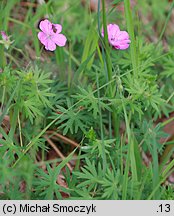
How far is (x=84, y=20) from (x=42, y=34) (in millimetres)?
1087

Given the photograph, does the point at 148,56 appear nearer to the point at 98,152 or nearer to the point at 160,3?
the point at 98,152

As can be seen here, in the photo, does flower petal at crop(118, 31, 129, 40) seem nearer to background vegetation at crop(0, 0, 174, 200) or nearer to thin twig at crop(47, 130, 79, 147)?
background vegetation at crop(0, 0, 174, 200)

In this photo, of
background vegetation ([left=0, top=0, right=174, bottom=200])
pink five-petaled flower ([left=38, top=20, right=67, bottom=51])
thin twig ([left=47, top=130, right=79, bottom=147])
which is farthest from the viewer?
thin twig ([left=47, top=130, right=79, bottom=147])

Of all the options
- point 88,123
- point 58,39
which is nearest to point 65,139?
point 88,123

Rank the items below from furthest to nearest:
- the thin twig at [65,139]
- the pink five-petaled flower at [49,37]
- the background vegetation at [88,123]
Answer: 1. the thin twig at [65,139]
2. the pink five-petaled flower at [49,37]
3. the background vegetation at [88,123]

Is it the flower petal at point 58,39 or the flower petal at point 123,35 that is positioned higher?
the flower petal at point 123,35

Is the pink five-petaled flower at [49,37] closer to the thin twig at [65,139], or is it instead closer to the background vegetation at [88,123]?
the background vegetation at [88,123]

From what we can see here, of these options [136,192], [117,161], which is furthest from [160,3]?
[136,192]

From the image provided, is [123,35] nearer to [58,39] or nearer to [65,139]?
[58,39]

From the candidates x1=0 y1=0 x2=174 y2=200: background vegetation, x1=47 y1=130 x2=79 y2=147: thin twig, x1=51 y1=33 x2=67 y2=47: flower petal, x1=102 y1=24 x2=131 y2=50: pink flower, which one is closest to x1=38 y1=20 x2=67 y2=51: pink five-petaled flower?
Result: x1=51 y1=33 x2=67 y2=47: flower petal

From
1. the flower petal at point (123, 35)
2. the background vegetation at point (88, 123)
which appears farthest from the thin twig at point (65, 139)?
the flower petal at point (123, 35)

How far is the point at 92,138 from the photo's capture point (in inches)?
87.8

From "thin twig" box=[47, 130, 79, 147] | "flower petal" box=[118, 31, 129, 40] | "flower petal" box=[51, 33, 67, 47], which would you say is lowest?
"thin twig" box=[47, 130, 79, 147]

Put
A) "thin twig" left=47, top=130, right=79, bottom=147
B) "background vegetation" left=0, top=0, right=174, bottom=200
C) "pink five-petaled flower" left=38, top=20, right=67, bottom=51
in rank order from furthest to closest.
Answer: "thin twig" left=47, top=130, right=79, bottom=147
"pink five-petaled flower" left=38, top=20, right=67, bottom=51
"background vegetation" left=0, top=0, right=174, bottom=200
